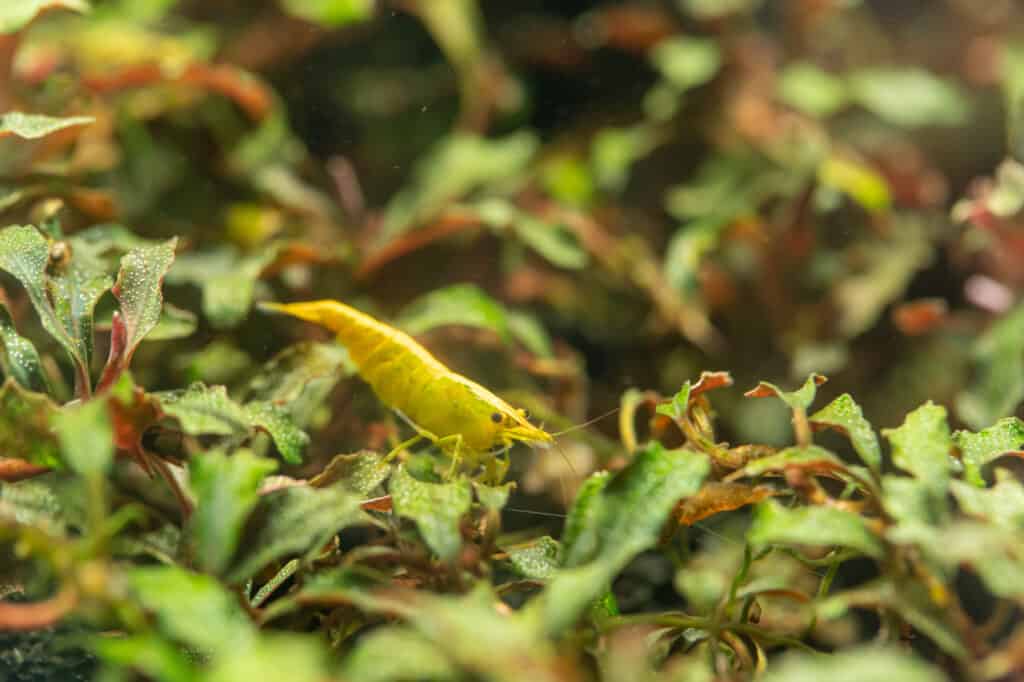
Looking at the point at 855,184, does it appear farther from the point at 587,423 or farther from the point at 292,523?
the point at 292,523

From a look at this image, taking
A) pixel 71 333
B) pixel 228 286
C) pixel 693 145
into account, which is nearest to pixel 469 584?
pixel 71 333

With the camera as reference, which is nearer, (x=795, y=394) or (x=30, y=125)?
(x=795, y=394)

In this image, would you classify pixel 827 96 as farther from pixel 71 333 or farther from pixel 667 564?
pixel 71 333

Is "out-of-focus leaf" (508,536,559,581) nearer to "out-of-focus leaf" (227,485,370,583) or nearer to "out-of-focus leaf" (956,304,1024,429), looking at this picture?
"out-of-focus leaf" (227,485,370,583)

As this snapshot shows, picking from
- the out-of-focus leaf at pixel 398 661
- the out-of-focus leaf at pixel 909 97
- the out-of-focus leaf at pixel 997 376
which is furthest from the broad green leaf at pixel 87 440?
the out-of-focus leaf at pixel 909 97

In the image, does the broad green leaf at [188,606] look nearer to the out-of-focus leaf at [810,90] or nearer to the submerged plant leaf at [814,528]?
the submerged plant leaf at [814,528]

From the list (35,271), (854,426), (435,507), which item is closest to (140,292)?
(35,271)

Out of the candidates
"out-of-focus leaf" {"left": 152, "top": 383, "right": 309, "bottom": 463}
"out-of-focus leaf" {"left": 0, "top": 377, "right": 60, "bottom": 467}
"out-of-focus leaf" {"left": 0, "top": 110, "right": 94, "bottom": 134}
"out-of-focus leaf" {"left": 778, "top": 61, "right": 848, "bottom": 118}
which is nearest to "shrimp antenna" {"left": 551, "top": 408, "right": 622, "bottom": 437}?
"out-of-focus leaf" {"left": 152, "top": 383, "right": 309, "bottom": 463}
